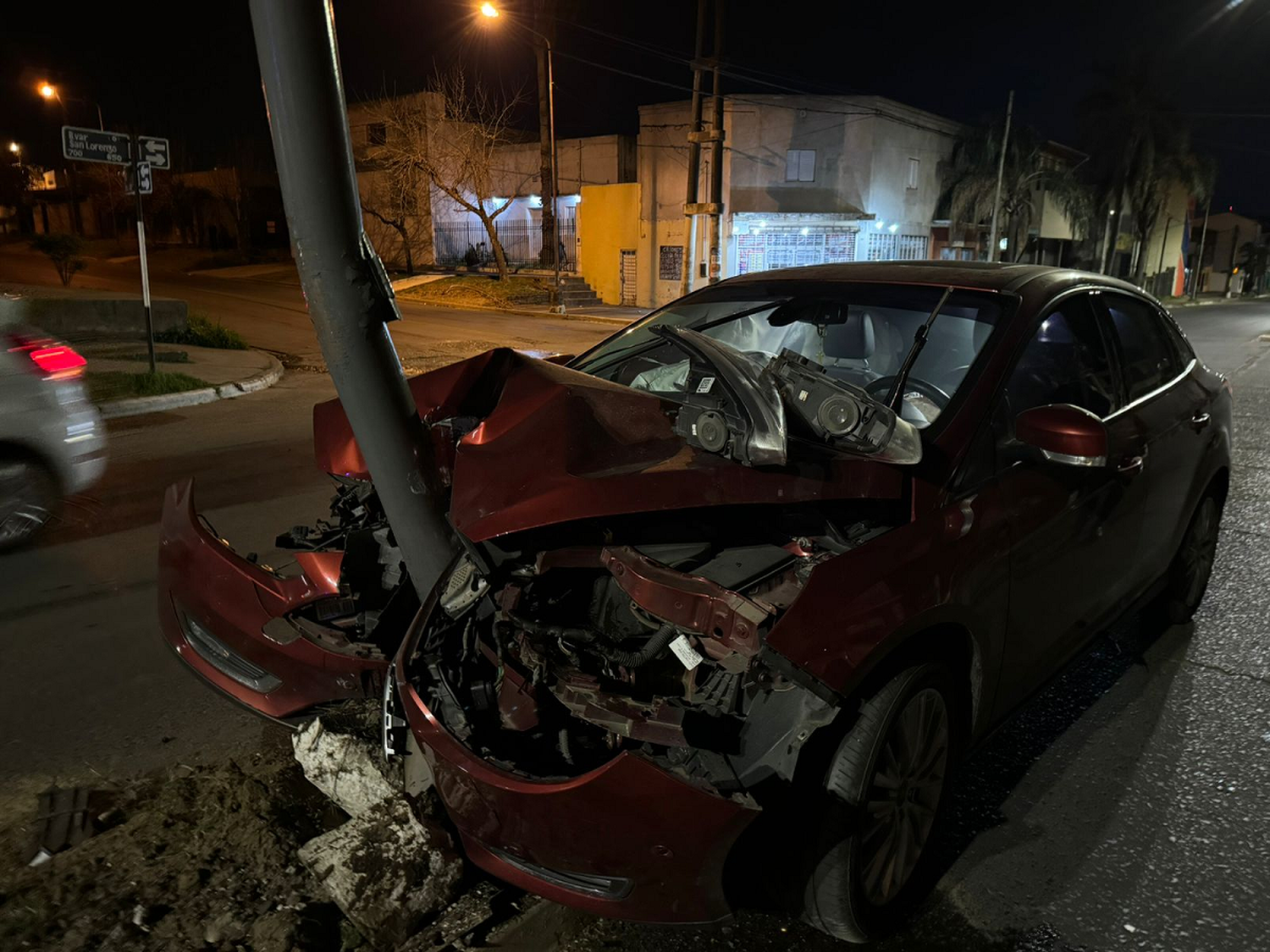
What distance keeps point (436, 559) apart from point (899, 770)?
1.58 metres

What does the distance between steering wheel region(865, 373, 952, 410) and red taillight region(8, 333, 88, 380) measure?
4853 mm

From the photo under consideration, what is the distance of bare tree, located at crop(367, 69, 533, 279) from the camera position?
108ft

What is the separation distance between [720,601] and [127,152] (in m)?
10.8

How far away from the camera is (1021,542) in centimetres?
259

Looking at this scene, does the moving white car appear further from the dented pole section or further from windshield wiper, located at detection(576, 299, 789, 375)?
windshield wiper, located at detection(576, 299, 789, 375)

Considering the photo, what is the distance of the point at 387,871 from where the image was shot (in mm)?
2283

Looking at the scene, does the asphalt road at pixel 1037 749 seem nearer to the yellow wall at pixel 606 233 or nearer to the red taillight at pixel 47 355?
the red taillight at pixel 47 355

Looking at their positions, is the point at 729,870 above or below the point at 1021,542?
below

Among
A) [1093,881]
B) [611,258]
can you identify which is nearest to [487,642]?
[1093,881]

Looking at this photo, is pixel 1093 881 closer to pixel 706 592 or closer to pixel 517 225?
pixel 706 592

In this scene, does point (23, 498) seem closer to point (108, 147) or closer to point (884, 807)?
point (884, 807)

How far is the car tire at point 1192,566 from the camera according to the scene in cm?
409

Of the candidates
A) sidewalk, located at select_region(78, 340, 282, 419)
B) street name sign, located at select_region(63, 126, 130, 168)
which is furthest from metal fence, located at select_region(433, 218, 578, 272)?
street name sign, located at select_region(63, 126, 130, 168)

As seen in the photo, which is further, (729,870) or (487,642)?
(487,642)
